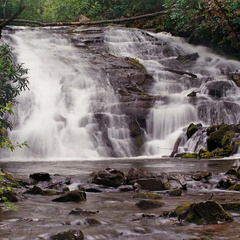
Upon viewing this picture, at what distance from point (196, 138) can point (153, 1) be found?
22.9 m

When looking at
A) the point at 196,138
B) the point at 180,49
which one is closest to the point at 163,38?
the point at 180,49

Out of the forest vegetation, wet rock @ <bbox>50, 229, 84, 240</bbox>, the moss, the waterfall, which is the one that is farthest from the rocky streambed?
the forest vegetation

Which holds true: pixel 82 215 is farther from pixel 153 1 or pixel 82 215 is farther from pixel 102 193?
pixel 153 1

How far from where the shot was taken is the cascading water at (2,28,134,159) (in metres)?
18.0

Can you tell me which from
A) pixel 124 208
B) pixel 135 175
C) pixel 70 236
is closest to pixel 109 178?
pixel 135 175

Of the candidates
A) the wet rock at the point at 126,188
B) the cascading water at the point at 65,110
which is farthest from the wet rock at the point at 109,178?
the cascading water at the point at 65,110

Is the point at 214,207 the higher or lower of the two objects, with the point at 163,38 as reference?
lower

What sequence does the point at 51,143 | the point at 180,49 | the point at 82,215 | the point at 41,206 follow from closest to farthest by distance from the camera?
the point at 82,215 < the point at 41,206 < the point at 51,143 < the point at 180,49

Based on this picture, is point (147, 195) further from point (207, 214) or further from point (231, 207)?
point (207, 214)

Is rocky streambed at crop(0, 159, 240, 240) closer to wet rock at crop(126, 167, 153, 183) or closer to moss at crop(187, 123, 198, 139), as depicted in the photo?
wet rock at crop(126, 167, 153, 183)

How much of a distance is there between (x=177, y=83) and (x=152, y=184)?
16.9 m

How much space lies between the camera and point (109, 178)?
29.6 ft

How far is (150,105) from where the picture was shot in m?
20.9

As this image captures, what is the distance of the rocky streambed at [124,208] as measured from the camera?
5059 millimetres
